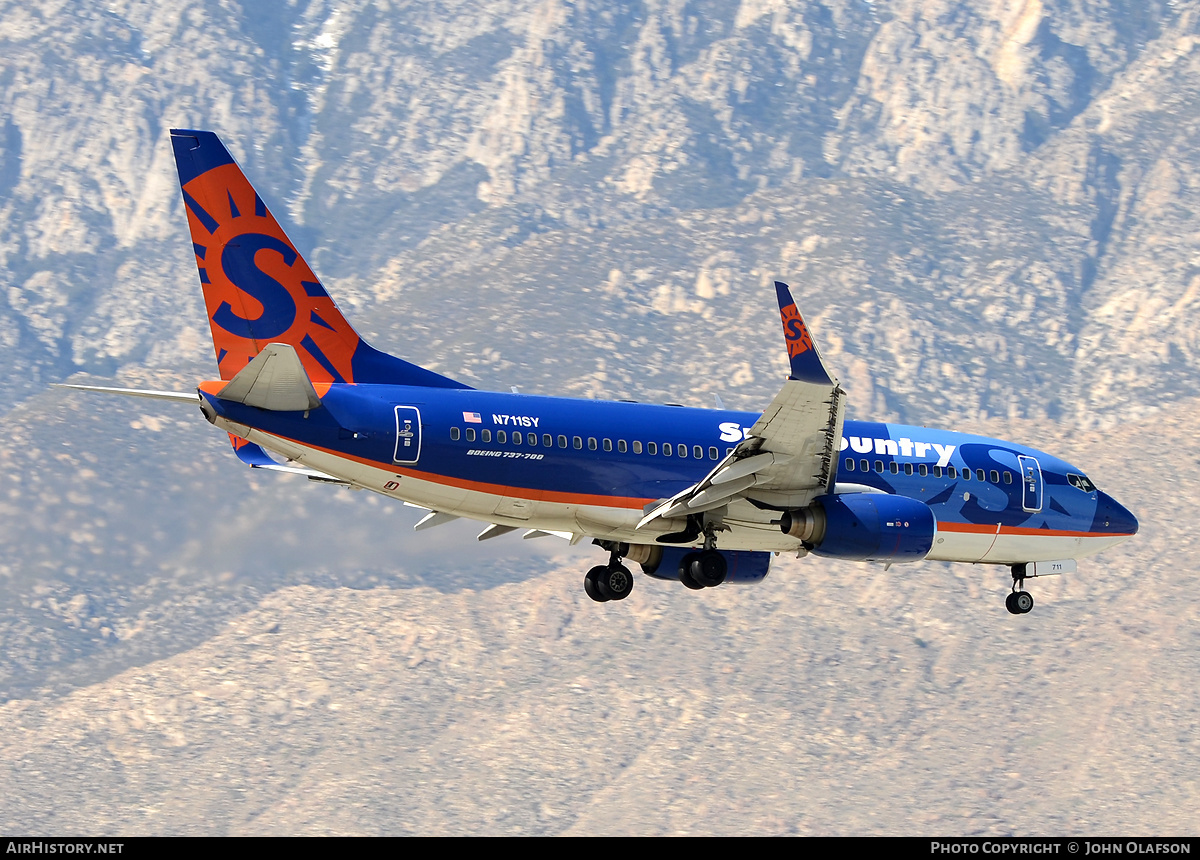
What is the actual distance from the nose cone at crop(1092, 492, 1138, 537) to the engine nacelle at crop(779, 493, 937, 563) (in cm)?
844

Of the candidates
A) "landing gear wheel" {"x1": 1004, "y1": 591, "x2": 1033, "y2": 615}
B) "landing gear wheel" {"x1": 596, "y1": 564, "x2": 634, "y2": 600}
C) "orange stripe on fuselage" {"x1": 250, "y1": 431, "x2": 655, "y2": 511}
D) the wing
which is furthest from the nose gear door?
"landing gear wheel" {"x1": 1004, "y1": 591, "x2": 1033, "y2": 615}

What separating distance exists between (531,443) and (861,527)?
7.76 meters

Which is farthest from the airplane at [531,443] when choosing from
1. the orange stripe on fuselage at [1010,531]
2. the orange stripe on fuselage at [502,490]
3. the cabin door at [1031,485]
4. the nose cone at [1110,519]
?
the nose cone at [1110,519]

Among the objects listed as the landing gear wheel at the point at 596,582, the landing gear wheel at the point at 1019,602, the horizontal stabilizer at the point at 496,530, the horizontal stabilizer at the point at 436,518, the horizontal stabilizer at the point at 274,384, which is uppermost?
the horizontal stabilizer at the point at 274,384

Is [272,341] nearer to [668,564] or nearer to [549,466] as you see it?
[549,466]

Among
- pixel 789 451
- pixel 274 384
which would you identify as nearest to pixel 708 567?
pixel 789 451

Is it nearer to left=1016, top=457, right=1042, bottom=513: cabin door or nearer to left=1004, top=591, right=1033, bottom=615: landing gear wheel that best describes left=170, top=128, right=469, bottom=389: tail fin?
left=1016, top=457, right=1042, bottom=513: cabin door

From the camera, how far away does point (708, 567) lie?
1854 inches

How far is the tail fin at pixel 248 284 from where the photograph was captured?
45.2 meters

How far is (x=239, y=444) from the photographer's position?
45906 millimetres

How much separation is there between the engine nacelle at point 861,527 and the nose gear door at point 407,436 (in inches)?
345

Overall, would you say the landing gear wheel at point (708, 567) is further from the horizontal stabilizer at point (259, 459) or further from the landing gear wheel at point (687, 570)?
the horizontal stabilizer at point (259, 459)

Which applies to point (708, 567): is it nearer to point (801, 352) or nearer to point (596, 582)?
point (596, 582)
